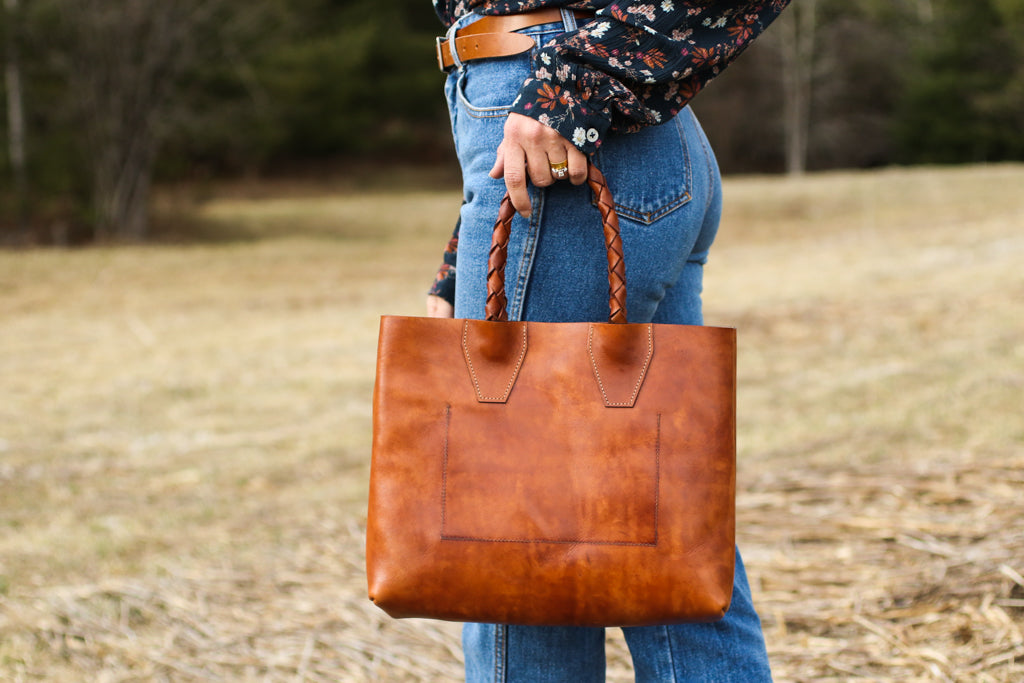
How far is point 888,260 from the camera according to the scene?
29.0ft

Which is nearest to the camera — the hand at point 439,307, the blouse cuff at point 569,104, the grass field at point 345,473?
the blouse cuff at point 569,104

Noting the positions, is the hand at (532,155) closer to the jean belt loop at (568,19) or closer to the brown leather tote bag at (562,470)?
the brown leather tote bag at (562,470)

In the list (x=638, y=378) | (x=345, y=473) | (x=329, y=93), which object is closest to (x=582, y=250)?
(x=638, y=378)

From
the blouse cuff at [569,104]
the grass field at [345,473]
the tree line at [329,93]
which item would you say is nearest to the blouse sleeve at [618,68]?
the blouse cuff at [569,104]

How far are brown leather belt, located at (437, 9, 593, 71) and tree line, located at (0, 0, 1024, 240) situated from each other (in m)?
11.8

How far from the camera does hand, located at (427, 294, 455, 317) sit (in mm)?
1416

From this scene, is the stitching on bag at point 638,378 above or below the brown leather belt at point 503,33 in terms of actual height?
below

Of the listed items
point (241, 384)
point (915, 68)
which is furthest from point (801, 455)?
point (915, 68)

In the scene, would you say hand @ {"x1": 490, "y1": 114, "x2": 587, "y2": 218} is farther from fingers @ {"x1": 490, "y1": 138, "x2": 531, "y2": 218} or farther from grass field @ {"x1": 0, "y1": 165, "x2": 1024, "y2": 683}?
grass field @ {"x1": 0, "y1": 165, "x2": 1024, "y2": 683}

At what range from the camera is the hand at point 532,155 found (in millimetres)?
1092

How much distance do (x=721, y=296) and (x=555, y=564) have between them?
22.0ft

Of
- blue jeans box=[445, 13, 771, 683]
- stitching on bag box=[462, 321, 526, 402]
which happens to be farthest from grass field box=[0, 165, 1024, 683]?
stitching on bag box=[462, 321, 526, 402]

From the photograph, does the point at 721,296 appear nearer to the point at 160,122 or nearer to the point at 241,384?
the point at 241,384

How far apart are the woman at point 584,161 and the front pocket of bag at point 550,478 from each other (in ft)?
0.49
